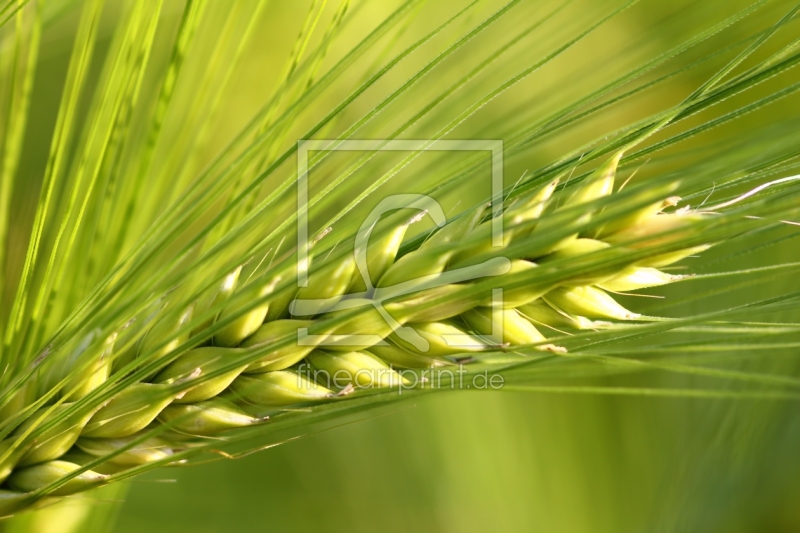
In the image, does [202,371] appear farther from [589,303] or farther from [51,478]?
[589,303]

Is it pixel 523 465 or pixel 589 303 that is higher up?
pixel 589 303

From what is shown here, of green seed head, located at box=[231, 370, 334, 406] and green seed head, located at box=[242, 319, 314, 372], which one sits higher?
green seed head, located at box=[242, 319, 314, 372]

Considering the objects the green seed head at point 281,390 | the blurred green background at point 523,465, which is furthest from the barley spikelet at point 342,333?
the blurred green background at point 523,465

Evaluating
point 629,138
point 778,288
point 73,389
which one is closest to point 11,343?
point 73,389

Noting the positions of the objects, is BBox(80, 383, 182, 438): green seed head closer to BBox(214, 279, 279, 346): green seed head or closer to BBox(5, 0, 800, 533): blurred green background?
BBox(214, 279, 279, 346): green seed head

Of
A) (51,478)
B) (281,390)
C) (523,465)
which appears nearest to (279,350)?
(281,390)

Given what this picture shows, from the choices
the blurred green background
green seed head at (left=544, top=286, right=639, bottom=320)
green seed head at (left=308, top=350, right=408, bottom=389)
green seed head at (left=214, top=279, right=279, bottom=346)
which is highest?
green seed head at (left=544, top=286, right=639, bottom=320)

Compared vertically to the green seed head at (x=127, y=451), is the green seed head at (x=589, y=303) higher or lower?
higher

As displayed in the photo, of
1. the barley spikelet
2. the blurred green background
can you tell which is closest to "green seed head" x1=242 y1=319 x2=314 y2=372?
the barley spikelet

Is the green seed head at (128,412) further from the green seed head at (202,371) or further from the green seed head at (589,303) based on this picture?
the green seed head at (589,303)

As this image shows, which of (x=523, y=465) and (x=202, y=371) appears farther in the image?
(x=523, y=465)
